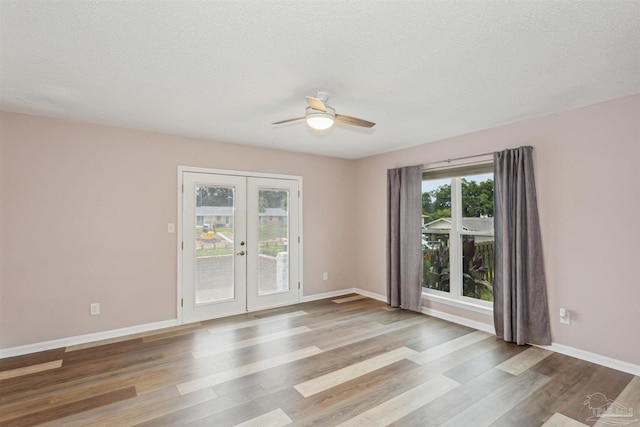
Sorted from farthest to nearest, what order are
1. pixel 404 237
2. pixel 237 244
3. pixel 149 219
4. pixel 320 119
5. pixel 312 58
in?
1. pixel 404 237
2. pixel 237 244
3. pixel 149 219
4. pixel 320 119
5. pixel 312 58

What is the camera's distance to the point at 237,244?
4.64 metres

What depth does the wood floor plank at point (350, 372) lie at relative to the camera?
2641 mm

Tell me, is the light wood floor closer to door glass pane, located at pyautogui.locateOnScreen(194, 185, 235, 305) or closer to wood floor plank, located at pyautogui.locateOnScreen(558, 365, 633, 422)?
wood floor plank, located at pyautogui.locateOnScreen(558, 365, 633, 422)

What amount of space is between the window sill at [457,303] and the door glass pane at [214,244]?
114 inches

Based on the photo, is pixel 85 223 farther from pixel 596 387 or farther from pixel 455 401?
pixel 596 387

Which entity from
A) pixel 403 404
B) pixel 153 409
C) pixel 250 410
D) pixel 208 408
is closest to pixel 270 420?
pixel 250 410

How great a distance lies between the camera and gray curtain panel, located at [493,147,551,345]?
3416 mm

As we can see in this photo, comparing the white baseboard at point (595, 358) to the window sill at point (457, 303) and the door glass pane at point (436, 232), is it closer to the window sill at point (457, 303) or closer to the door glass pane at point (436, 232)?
the window sill at point (457, 303)

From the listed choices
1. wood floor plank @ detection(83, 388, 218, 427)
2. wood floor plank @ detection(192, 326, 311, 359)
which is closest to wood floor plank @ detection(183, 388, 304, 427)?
wood floor plank @ detection(83, 388, 218, 427)

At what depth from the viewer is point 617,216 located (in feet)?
9.69

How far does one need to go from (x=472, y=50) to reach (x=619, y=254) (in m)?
2.45

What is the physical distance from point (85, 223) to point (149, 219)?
0.66 m

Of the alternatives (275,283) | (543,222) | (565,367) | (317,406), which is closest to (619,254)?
(543,222)

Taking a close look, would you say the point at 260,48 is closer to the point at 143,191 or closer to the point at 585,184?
the point at 143,191
